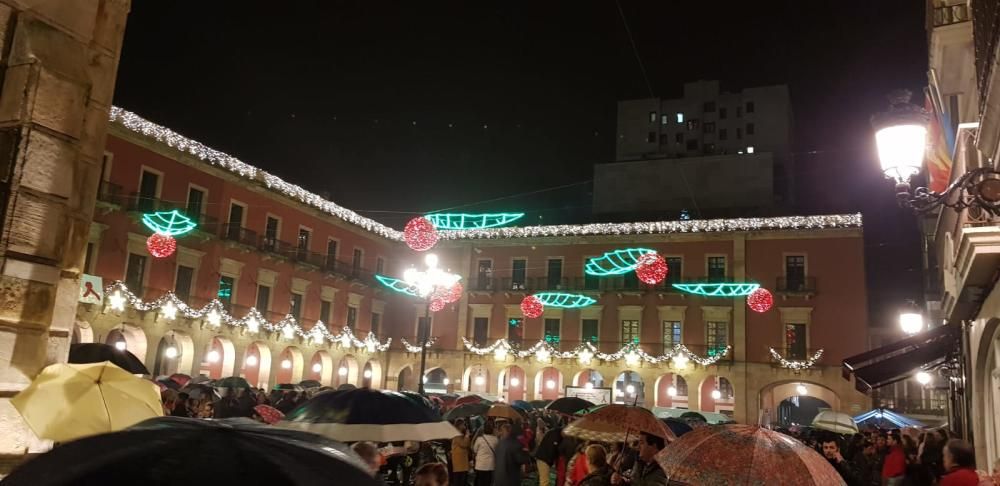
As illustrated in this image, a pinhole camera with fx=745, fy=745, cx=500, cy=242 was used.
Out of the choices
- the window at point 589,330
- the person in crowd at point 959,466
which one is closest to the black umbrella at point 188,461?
the person in crowd at point 959,466

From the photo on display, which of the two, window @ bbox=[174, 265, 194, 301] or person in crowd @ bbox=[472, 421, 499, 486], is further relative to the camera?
window @ bbox=[174, 265, 194, 301]

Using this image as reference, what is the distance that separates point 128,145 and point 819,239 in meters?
27.2

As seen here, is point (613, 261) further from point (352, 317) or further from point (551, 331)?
point (352, 317)

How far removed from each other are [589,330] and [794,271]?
31.2 feet

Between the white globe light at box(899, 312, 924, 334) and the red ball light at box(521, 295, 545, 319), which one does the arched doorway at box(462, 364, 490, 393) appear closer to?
the red ball light at box(521, 295, 545, 319)

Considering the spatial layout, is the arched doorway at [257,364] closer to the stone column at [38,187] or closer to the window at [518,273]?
the window at [518,273]

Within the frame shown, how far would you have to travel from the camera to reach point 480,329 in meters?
37.5

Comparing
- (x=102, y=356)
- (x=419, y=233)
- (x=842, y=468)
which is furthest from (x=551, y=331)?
(x=102, y=356)

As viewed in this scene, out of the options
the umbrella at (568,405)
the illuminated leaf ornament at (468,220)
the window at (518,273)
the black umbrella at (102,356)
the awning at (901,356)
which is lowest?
the umbrella at (568,405)

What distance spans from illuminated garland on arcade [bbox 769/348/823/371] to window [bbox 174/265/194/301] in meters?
23.4

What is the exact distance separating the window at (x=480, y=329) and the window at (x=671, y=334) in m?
8.72

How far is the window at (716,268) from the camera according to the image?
110 feet

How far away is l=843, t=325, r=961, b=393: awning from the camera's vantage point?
37.3 ft

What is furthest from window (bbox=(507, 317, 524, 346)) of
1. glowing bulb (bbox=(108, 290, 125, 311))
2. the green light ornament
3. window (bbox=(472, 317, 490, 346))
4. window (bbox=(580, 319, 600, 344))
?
glowing bulb (bbox=(108, 290, 125, 311))
